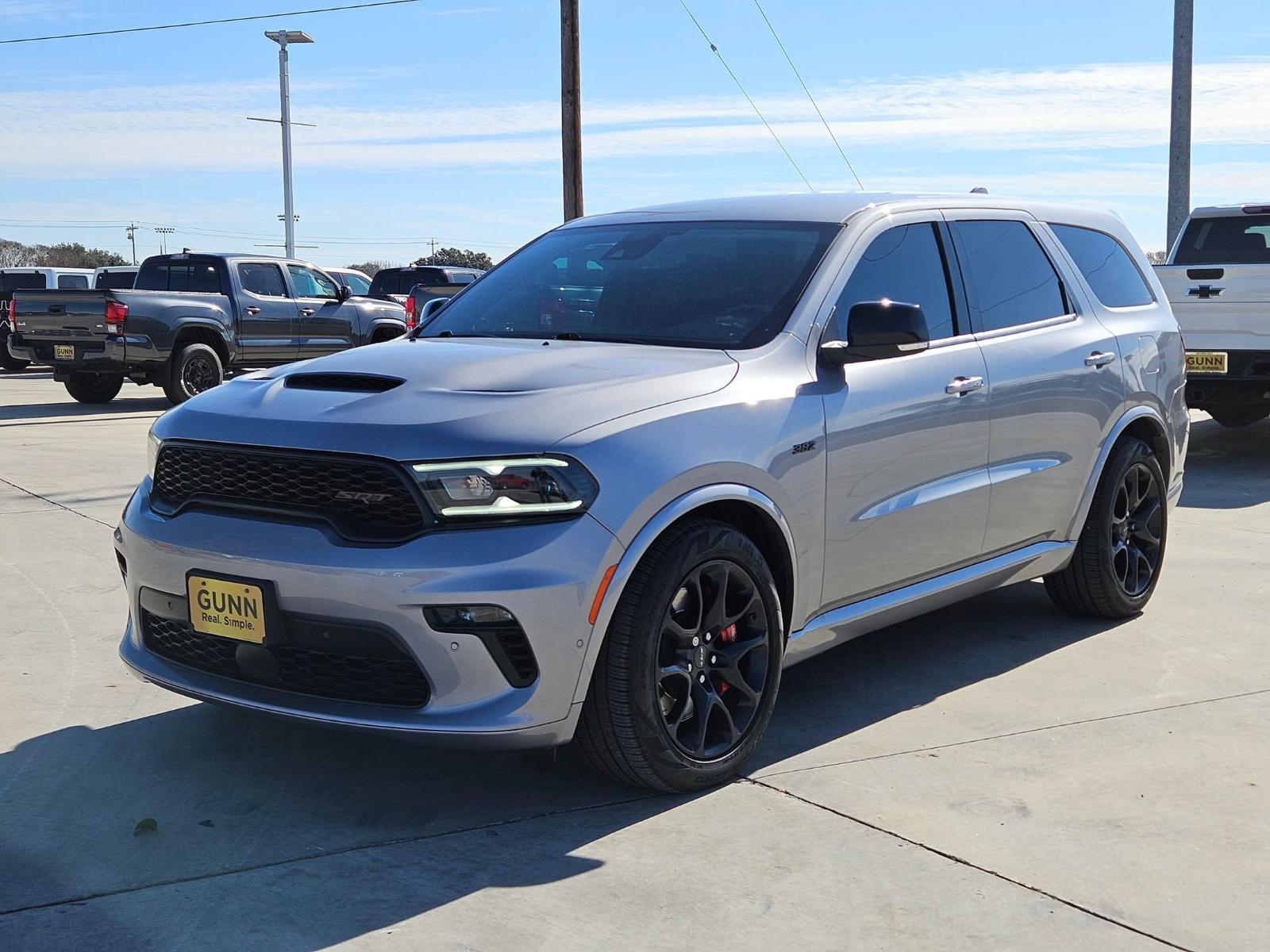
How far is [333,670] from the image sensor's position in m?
3.84

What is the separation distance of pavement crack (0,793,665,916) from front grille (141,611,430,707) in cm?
37

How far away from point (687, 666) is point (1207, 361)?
874 centimetres

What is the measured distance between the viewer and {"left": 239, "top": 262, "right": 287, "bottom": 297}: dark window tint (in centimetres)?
1891

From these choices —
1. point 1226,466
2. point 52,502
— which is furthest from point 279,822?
point 1226,466

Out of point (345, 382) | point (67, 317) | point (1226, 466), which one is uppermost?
point (345, 382)

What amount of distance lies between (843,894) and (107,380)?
1653 centimetres

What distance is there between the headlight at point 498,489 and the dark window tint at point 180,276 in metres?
15.5

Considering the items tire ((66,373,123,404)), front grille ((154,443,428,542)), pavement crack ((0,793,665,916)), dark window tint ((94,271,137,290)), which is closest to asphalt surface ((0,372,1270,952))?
pavement crack ((0,793,665,916))

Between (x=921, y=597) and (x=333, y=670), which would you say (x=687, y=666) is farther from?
(x=921, y=597)

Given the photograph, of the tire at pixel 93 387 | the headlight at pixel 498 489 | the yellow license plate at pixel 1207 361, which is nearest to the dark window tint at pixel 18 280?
the tire at pixel 93 387

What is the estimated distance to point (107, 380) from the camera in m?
18.3

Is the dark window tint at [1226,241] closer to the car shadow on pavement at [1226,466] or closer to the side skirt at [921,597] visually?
the car shadow on pavement at [1226,466]

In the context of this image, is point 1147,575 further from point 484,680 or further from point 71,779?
point 71,779

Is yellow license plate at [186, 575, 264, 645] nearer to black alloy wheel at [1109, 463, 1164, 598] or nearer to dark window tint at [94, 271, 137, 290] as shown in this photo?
black alloy wheel at [1109, 463, 1164, 598]
